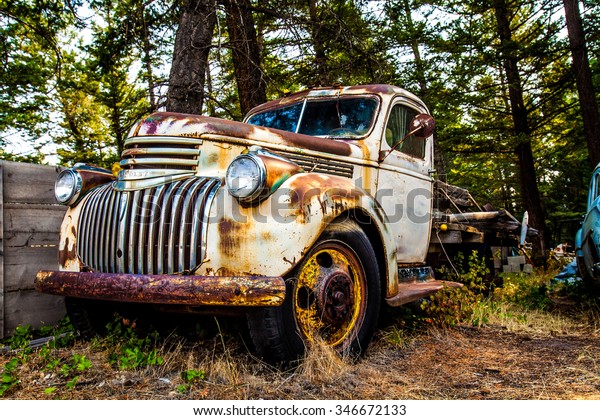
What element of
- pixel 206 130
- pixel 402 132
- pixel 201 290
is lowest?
pixel 201 290

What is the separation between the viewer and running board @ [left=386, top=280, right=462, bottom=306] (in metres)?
3.56

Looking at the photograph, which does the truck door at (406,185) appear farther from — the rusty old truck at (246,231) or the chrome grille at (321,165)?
the chrome grille at (321,165)

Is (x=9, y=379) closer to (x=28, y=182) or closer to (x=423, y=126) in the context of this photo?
(x=28, y=182)

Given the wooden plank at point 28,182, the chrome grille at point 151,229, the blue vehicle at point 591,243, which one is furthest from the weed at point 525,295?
the wooden plank at point 28,182

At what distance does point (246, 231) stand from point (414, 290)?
183cm

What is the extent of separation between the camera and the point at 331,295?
10.0 ft

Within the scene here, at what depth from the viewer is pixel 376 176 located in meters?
4.19

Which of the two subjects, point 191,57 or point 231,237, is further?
point 191,57


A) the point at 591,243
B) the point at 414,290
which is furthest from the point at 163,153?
the point at 591,243

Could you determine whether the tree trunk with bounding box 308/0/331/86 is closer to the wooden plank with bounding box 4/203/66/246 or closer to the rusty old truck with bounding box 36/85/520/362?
the rusty old truck with bounding box 36/85/520/362

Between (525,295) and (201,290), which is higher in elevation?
(201,290)

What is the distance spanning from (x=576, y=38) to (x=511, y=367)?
8.49m

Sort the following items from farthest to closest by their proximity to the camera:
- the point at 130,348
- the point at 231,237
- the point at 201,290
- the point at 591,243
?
the point at 591,243, the point at 130,348, the point at 231,237, the point at 201,290

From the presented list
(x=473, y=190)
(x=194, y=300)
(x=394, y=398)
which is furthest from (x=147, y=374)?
(x=473, y=190)
